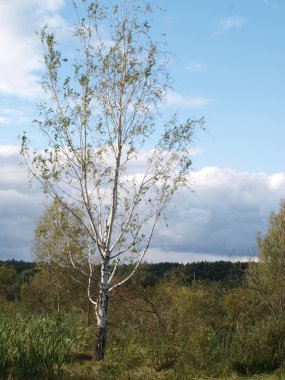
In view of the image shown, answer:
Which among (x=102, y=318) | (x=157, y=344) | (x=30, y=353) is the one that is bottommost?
(x=157, y=344)

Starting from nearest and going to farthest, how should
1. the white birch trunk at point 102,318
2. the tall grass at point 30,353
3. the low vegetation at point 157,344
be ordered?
the tall grass at point 30,353 < the low vegetation at point 157,344 < the white birch trunk at point 102,318

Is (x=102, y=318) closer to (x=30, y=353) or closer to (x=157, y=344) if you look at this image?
(x=157, y=344)

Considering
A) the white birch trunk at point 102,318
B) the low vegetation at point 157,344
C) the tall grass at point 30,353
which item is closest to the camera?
the tall grass at point 30,353

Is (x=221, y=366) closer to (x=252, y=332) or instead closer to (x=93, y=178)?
(x=252, y=332)

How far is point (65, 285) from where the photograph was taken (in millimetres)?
28297

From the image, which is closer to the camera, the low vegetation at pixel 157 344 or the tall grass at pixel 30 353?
the tall grass at pixel 30 353

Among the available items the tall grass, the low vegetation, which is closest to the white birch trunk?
the low vegetation

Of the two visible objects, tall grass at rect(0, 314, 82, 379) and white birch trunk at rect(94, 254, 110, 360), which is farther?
white birch trunk at rect(94, 254, 110, 360)

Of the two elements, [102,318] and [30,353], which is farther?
[102,318]

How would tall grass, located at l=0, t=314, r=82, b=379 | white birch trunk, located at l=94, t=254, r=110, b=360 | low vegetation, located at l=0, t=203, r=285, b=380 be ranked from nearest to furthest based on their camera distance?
tall grass, located at l=0, t=314, r=82, b=379 < low vegetation, located at l=0, t=203, r=285, b=380 < white birch trunk, located at l=94, t=254, r=110, b=360

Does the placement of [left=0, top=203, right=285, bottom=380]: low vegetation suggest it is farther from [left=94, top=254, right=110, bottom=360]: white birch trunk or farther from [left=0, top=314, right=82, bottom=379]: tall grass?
[left=94, top=254, right=110, bottom=360]: white birch trunk

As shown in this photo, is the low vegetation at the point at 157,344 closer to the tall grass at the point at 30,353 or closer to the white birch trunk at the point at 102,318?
the tall grass at the point at 30,353

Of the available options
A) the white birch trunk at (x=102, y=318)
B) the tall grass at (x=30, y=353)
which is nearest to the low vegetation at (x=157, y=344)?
the tall grass at (x=30, y=353)

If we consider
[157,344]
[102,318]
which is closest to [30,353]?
[102,318]
